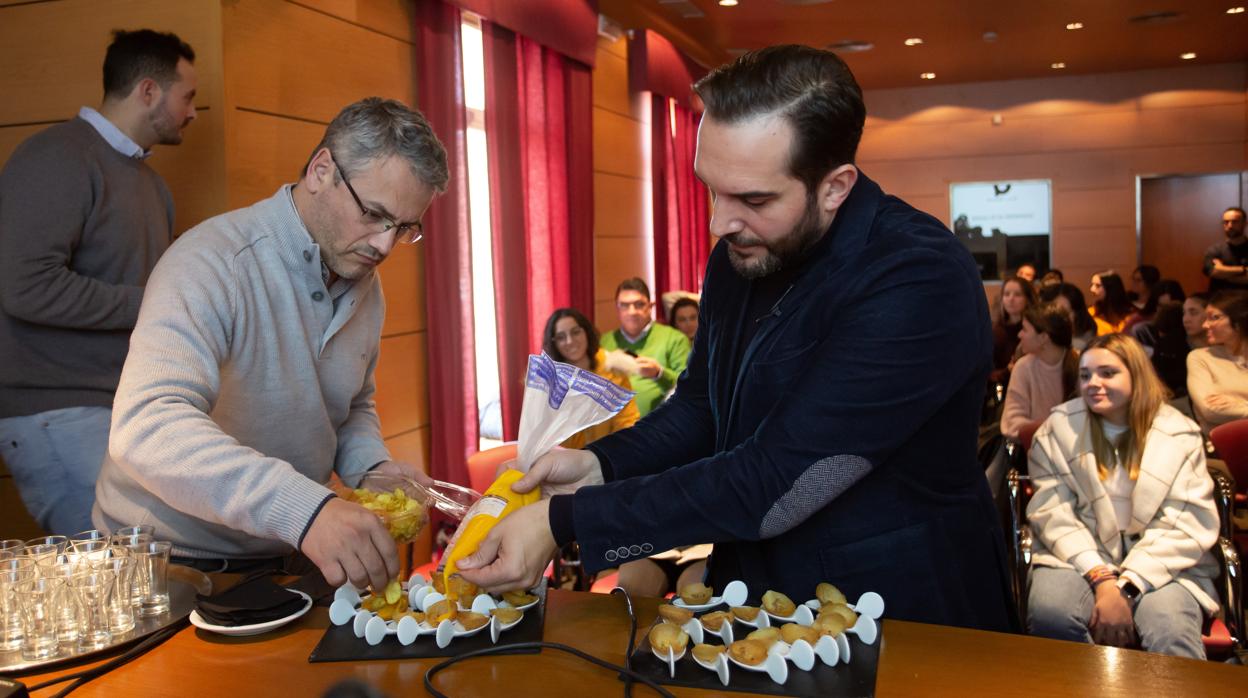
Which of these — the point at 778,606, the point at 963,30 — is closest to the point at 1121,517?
the point at 778,606

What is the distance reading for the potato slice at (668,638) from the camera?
1231 millimetres

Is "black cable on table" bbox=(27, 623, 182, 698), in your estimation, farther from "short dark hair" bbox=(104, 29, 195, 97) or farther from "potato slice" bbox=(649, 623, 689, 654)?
"short dark hair" bbox=(104, 29, 195, 97)

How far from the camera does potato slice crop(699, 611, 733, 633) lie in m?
1.29

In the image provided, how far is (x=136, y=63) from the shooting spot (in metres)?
2.71

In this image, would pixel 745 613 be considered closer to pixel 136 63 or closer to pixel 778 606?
pixel 778 606

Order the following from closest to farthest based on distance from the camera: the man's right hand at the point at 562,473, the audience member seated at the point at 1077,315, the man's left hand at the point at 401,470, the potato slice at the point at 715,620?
the potato slice at the point at 715,620, the man's right hand at the point at 562,473, the man's left hand at the point at 401,470, the audience member seated at the point at 1077,315

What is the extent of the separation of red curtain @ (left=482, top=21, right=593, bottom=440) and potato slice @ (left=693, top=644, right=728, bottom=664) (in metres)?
→ 3.85

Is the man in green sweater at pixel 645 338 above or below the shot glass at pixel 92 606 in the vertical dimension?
above

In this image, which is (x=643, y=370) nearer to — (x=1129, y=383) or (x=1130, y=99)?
(x=1129, y=383)

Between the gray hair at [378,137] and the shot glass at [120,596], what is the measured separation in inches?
28.4

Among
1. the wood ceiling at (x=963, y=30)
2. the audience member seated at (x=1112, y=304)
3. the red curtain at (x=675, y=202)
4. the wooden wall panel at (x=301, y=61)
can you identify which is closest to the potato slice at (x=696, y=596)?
the wooden wall panel at (x=301, y=61)

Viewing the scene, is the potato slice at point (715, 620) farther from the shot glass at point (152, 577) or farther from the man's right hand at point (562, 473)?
the shot glass at point (152, 577)

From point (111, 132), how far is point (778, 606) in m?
2.29

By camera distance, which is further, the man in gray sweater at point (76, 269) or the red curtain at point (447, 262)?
the red curtain at point (447, 262)
